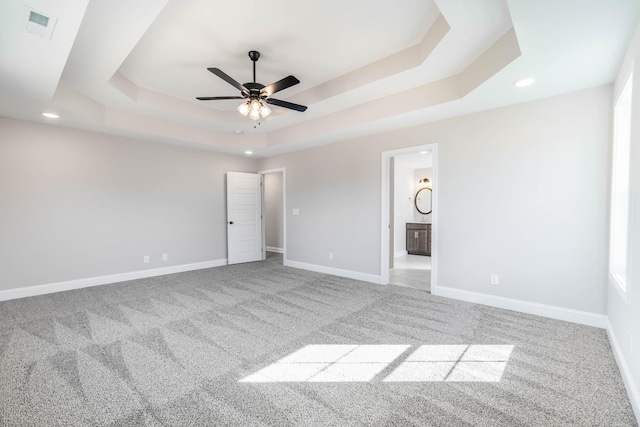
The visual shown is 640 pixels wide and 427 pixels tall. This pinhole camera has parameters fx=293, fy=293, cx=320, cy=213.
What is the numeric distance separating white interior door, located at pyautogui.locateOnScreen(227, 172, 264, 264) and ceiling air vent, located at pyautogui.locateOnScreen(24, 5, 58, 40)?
13.8 ft

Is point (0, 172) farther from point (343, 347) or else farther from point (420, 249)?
point (420, 249)

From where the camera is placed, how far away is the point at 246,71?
11.7 feet

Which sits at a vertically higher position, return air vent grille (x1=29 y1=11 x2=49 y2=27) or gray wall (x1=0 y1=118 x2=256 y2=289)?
return air vent grille (x1=29 y1=11 x2=49 y2=27)

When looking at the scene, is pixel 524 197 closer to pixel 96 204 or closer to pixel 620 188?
pixel 620 188

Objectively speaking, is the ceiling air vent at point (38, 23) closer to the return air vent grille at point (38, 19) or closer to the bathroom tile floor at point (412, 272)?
the return air vent grille at point (38, 19)

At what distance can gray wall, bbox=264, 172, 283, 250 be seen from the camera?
330 inches

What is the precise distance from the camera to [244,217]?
6586 mm

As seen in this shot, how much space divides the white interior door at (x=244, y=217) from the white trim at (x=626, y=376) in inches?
230

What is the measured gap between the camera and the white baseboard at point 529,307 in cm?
302

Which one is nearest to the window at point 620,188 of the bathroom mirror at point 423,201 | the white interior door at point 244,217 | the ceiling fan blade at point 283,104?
the ceiling fan blade at point 283,104

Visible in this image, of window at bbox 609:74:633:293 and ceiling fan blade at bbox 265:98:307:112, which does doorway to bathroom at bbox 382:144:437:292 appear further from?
window at bbox 609:74:633:293

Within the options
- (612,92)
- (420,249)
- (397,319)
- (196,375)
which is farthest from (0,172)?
(420,249)

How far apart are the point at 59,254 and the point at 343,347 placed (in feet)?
14.8

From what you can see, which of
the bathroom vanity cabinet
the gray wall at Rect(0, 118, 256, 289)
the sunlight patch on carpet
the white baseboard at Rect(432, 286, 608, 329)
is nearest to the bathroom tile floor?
the bathroom vanity cabinet
